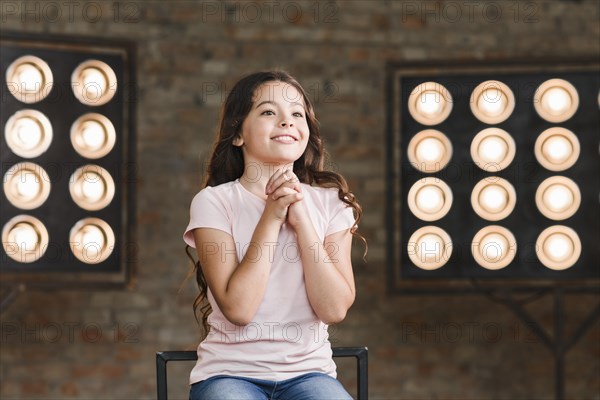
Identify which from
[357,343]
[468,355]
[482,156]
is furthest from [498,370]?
[482,156]

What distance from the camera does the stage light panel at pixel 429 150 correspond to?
307cm

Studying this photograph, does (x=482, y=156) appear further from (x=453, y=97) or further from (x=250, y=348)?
(x=250, y=348)

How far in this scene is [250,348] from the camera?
166 centimetres

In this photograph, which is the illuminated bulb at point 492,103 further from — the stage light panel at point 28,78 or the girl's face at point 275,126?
Answer: the stage light panel at point 28,78

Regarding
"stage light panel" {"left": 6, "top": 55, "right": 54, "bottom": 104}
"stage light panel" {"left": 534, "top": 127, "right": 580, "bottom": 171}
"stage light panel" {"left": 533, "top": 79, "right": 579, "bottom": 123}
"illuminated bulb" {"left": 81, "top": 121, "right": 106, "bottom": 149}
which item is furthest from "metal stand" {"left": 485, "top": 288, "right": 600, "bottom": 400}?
"stage light panel" {"left": 6, "top": 55, "right": 54, "bottom": 104}

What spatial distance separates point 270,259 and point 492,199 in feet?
5.21

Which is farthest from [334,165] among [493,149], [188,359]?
[188,359]

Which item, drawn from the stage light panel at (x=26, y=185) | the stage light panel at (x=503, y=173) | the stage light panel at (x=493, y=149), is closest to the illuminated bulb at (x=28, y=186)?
the stage light panel at (x=26, y=185)

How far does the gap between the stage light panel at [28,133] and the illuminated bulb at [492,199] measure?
155 cm

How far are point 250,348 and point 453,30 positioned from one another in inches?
102

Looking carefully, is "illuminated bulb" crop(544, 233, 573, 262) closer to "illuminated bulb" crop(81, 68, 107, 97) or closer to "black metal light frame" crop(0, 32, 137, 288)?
"black metal light frame" crop(0, 32, 137, 288)

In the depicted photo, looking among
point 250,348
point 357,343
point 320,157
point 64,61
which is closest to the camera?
point 250,348

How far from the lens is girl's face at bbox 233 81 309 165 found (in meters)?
1.80

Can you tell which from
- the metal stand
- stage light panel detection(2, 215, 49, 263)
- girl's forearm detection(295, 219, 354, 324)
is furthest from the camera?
the metal stand
